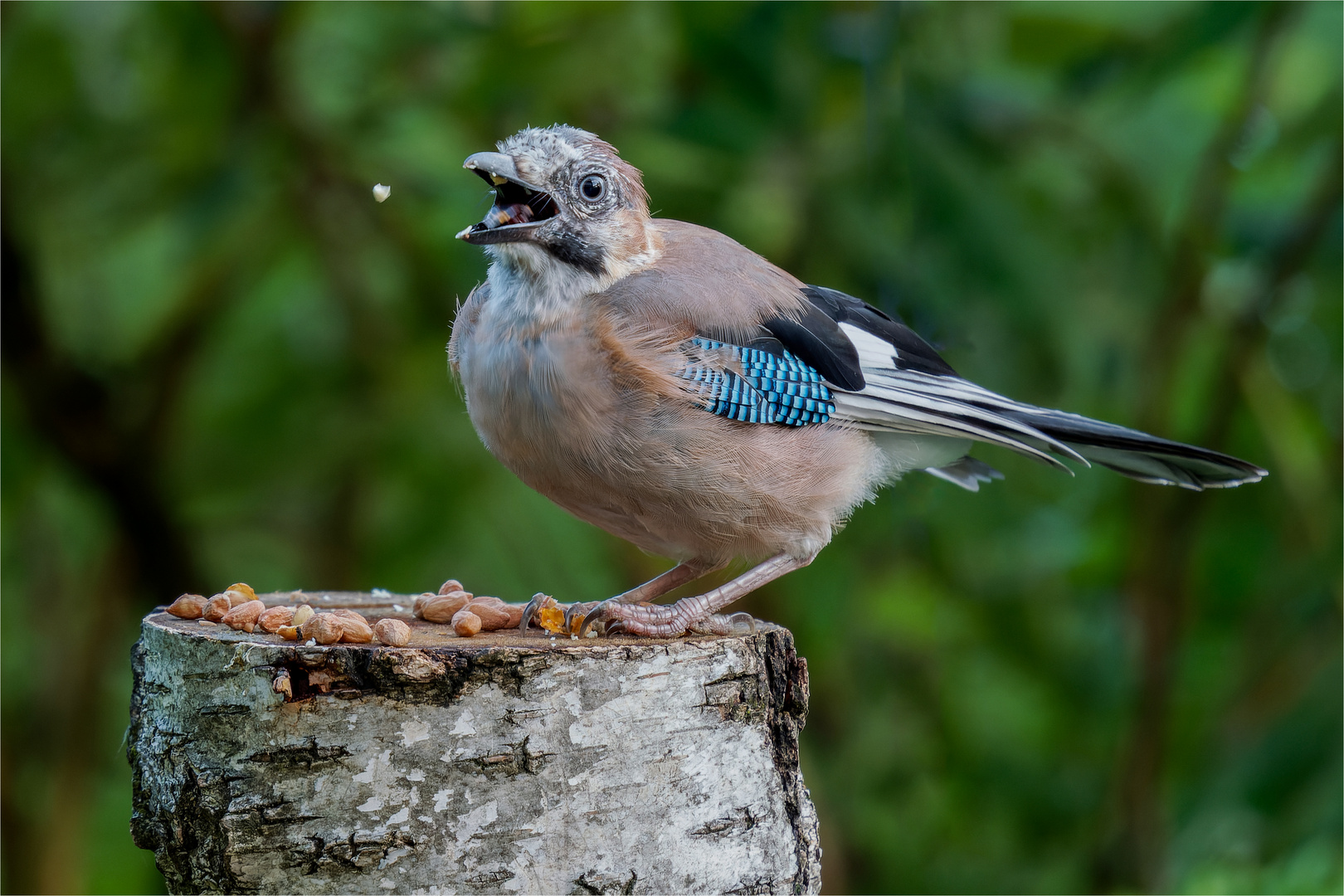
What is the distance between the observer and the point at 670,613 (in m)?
3.46

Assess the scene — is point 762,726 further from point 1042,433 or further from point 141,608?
point 141,608

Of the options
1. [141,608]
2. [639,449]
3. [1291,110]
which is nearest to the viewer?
[639,449]

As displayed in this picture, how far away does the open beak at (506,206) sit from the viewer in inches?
144

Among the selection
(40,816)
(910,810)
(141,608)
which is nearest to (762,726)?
(910,810)

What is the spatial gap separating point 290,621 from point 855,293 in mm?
2975

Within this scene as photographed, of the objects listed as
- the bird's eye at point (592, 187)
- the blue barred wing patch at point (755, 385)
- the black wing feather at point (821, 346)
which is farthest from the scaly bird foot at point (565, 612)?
the bird's eye at point (592, 187)

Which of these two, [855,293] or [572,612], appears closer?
[572,612]

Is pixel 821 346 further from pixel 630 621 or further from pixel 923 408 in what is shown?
pixel 630 621

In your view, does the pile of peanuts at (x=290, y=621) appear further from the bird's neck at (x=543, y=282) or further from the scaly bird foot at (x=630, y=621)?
the bird's neck at (x=543, y=282)

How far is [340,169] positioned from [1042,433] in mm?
3339

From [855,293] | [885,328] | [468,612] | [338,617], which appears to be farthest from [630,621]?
[855,293]

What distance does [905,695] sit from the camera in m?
6.39

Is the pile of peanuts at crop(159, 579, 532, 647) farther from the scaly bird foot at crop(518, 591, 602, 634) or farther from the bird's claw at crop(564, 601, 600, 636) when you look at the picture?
the bird's claw at crop(564, 601, 600, 636)

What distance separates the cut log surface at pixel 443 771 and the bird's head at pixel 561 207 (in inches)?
55.7
